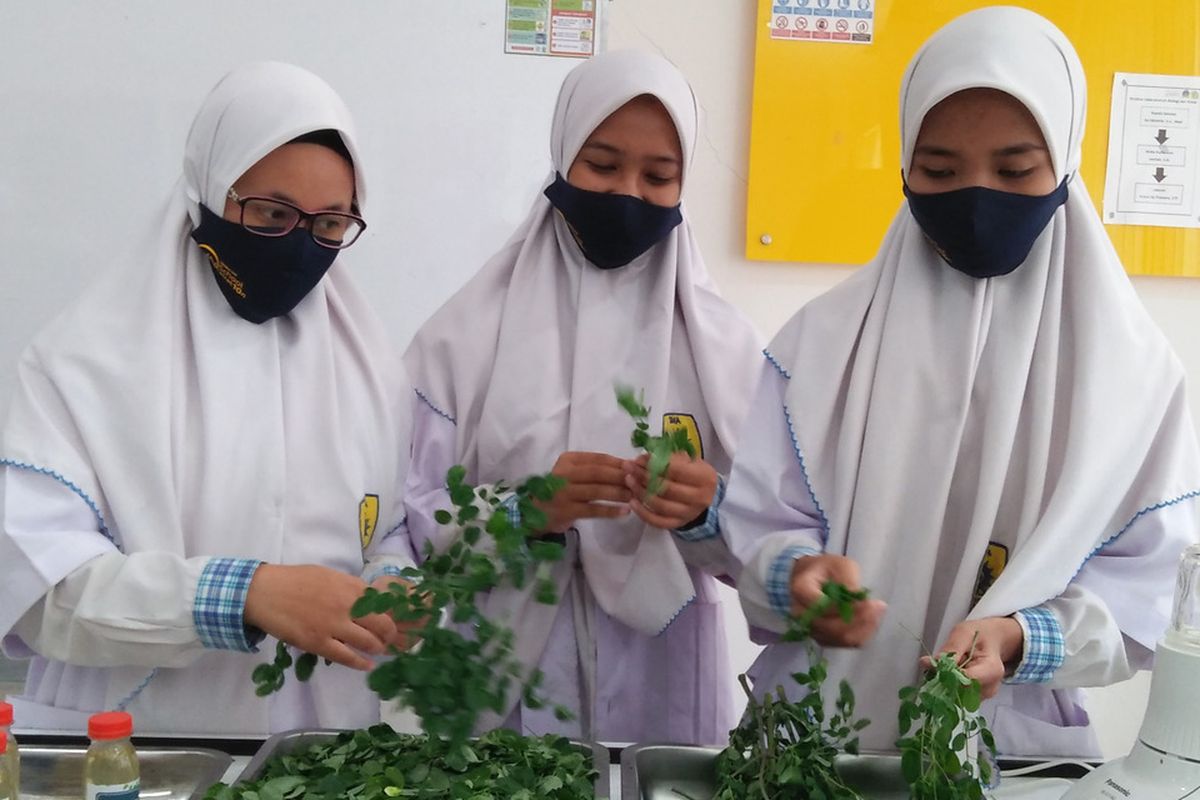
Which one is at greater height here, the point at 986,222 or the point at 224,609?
the point at 986,222

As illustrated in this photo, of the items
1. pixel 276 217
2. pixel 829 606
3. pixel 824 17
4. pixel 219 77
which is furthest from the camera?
pixel 824 17

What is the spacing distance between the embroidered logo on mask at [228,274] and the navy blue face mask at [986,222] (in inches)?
37.5

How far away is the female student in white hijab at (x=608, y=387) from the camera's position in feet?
5.27

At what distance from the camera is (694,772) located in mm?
1138

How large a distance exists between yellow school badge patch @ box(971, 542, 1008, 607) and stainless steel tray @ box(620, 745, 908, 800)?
30cm

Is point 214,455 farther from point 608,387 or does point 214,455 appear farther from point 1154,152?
point 1154,152

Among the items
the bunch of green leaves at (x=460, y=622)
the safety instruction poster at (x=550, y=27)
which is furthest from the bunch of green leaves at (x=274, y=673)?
the safety instruction poster at (x=550, y=27)

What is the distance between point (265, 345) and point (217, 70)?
1235mm

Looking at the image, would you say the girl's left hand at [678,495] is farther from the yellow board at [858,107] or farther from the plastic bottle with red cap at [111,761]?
the yellow board at [858,107]

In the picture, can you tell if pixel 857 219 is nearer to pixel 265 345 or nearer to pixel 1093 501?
pixel 1093 501

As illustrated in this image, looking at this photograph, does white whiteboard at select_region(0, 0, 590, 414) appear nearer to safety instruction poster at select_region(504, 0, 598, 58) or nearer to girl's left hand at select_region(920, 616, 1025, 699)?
safety instruction poster at select_region(504, 0, 598, 58)

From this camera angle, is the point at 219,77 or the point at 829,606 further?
the point at 219,77

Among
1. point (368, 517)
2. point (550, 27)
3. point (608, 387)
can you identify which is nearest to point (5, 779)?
point (368, 517)

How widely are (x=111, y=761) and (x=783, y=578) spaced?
798 mm
